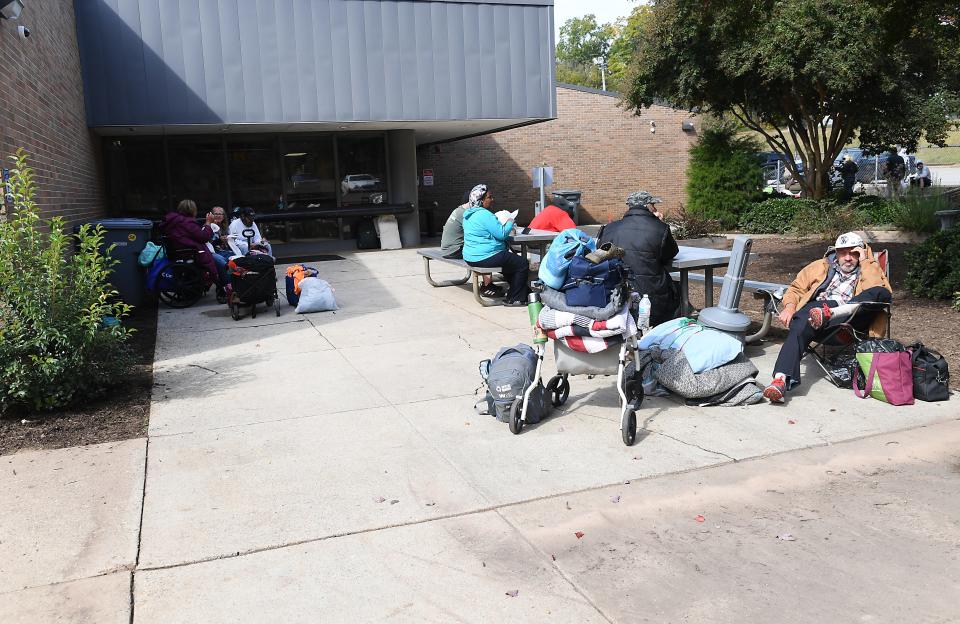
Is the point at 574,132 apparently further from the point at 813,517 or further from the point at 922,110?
the point at 813,517

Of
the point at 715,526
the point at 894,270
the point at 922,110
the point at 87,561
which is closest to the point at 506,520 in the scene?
the point at 715,526

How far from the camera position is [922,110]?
18.6 meters

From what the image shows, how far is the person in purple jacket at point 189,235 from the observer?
11.3m

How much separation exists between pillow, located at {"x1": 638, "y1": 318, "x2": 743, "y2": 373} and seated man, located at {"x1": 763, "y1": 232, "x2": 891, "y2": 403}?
1.22ft

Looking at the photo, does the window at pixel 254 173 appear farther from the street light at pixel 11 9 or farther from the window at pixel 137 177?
the street light at pixel 11 9

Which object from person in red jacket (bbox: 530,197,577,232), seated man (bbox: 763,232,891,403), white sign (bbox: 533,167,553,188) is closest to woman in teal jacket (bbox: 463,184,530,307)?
person in red jacket (bbox: 530,197,577,232)

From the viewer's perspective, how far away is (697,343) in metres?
6.36

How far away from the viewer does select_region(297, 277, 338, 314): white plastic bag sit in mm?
10500

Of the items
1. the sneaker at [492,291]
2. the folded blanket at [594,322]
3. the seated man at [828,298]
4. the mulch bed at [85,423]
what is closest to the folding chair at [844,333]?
the seated man at [828,298]

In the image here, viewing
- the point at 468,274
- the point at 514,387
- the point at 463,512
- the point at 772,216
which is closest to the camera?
the point at 463,512

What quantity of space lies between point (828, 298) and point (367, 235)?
1371cm

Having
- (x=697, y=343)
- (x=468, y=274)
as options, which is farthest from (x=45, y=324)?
(x=468, y=274)

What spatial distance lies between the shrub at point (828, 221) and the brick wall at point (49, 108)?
13.4 metres

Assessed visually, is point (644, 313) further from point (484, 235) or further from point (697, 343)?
point (484, 235)
